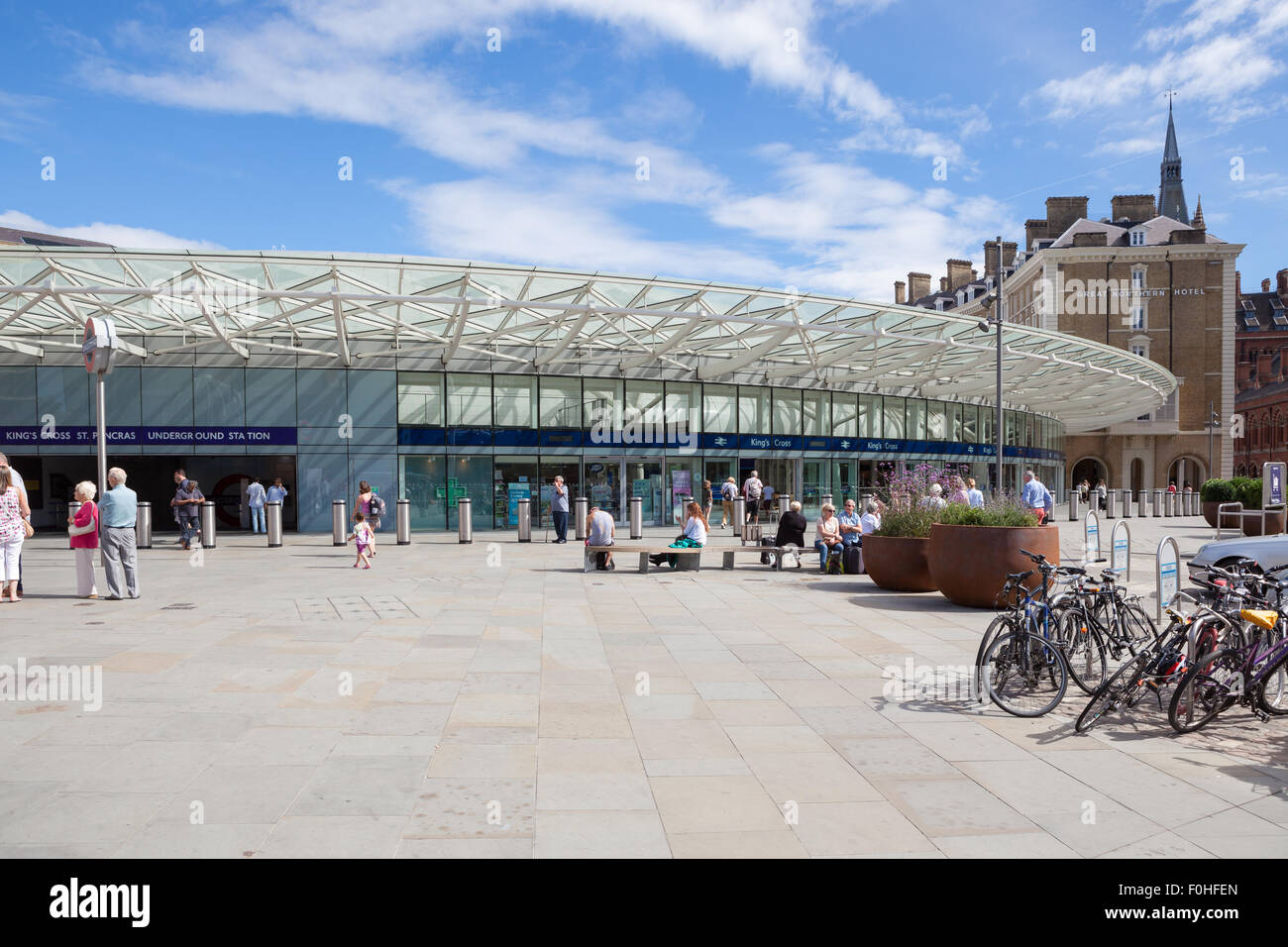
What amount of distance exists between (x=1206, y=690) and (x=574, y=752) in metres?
4.03

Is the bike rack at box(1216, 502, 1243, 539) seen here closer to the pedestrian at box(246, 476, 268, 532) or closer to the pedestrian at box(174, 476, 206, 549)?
the pedestrian at box(174, 476, 206, 549)

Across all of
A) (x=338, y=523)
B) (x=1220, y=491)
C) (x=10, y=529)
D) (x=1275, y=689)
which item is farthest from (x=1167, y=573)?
(x=1220, y=491)

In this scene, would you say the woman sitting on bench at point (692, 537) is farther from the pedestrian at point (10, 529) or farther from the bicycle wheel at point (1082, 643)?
the pedestrian at point (10, 529)

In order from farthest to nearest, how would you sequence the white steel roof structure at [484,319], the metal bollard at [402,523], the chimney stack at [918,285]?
the chimney stack at [918,285], the metal bollard at [402,523], the white steel roof structure at [484,319]

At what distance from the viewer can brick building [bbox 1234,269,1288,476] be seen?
68.2 m

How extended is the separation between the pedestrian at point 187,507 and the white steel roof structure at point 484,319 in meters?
4.22

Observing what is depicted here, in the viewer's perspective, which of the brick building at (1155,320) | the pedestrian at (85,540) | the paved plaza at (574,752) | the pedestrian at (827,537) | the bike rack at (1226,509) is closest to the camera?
the paved plaza at (574,752)

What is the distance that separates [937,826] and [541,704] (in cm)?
287

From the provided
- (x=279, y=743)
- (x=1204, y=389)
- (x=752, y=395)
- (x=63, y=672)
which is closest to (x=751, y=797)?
(x=279, y=743)

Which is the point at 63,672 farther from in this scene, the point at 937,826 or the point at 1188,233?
the point at 1188,233

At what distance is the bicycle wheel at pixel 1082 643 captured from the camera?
20.9 feet

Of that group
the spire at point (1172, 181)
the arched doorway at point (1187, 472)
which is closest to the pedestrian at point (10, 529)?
the arched doorway at point (1187, 472)

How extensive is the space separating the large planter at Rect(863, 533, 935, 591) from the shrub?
61.5 ft

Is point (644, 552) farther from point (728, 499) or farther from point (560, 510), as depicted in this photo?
point (728, 499)
